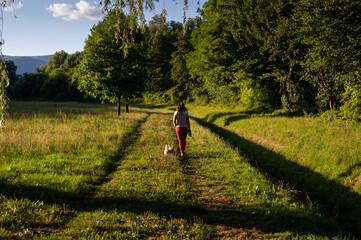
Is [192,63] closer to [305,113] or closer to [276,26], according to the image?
[276,26]

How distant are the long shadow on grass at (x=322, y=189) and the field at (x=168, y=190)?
4 cm

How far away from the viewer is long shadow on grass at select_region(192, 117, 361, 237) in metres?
7.61

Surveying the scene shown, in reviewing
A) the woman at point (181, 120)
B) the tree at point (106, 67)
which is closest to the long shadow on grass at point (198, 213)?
the woman at point (181, 120)

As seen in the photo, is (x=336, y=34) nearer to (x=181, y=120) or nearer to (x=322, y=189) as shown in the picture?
(x=322, y=189)

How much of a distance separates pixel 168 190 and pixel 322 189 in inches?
276

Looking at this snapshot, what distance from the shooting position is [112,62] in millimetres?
23625

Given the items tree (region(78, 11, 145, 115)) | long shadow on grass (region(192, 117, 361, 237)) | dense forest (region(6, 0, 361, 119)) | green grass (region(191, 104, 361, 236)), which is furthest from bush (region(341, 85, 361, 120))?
tree (region(78, 11, 145, 115))

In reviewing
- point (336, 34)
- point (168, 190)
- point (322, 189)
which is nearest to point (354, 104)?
point (336, 34)

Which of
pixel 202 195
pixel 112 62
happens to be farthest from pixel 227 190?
pixel 112 62

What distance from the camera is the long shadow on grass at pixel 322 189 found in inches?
300

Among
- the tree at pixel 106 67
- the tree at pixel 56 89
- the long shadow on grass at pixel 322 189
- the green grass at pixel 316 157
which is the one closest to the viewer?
the long shadow on grass at pixel 322 189

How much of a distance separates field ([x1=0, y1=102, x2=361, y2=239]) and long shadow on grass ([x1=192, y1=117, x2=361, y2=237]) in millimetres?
41

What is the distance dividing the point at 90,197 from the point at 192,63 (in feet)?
127

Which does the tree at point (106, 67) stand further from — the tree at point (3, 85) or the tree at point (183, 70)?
the tree at point (183, 70)
